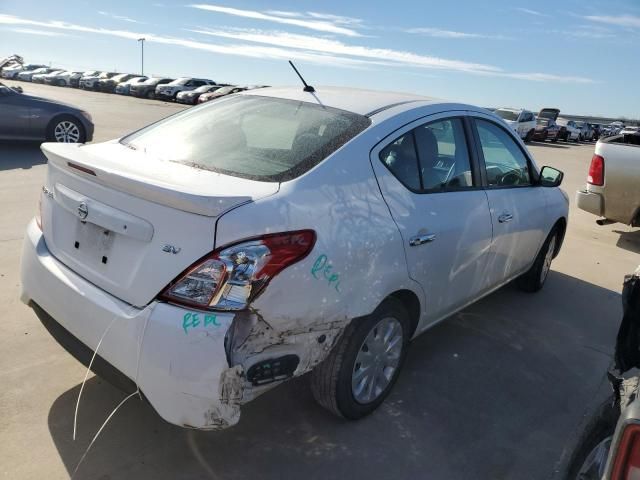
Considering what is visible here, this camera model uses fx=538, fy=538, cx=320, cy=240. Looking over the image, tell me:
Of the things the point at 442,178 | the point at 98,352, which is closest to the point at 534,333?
the point at 442,178

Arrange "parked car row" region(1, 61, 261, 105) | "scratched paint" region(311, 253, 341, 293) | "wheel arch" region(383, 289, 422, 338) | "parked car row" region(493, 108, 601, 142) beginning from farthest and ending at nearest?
"parked car row" region(1, 61, 261, 105)
"parked car row" region(493, 108, 601, 142)
"wheel arch" region(383, 289, 422, 338)
"scratched paint" region(311, 253, 341, 293)

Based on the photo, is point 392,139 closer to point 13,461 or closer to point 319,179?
point 319,179

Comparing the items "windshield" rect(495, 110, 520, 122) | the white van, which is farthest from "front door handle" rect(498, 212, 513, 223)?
"windshield" rect(495, 110, 520, 122)

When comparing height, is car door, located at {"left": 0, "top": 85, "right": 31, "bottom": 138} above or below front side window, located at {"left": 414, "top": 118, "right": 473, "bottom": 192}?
below

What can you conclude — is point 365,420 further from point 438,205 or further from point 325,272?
point 438,205

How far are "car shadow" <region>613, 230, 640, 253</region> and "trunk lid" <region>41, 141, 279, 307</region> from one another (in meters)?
6.74

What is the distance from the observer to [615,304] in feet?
16.9

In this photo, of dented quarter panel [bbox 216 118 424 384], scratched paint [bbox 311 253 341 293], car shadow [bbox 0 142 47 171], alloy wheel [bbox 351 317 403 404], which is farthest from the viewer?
car shadow [bbox 0 142 47 171]

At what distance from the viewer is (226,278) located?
2.07m

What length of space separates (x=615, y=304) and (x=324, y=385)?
3.72 m

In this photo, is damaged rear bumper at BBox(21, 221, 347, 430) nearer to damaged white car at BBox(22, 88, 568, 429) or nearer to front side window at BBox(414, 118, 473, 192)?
damaged white car at BBox(22, 88, 568, 429)

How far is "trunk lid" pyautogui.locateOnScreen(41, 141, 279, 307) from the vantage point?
2.10 metres

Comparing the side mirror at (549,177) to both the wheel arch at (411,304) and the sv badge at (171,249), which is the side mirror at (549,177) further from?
the sv badge at (171,249)

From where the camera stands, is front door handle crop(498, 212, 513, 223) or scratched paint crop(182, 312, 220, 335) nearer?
scratched paint crop(182, 312, 220, 335)
